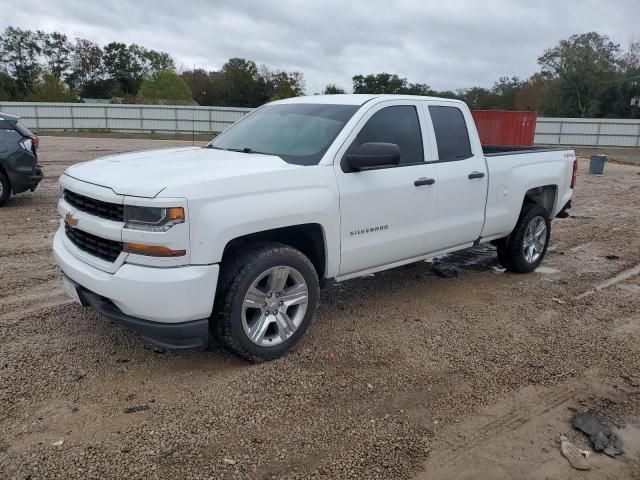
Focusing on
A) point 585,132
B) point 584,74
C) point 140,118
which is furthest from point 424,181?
point 584,74

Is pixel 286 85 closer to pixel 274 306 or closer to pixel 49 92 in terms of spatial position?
pixel 49 92

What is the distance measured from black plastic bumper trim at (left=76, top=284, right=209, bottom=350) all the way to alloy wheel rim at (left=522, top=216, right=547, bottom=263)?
423 cm

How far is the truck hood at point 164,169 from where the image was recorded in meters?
3.48

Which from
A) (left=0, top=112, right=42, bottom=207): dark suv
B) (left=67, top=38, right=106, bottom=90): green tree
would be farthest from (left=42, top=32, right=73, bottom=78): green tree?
(left=0, top=112, right=42, bottom=207): dark suv

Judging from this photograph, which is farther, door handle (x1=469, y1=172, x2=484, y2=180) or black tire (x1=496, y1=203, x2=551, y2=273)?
black tire (x1=496, y1=203, x2=551, y2=273)

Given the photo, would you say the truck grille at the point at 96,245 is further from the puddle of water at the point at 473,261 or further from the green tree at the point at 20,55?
the green tree at the point at 20,55

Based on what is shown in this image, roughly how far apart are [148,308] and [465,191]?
3.26 meters

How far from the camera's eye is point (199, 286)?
348 centimetres

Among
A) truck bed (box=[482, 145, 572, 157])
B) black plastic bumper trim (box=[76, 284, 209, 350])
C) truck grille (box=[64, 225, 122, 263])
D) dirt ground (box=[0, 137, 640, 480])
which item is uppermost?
truck bed (box=[482, 145, 572, 157])

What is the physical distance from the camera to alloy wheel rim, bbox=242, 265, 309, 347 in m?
3.88

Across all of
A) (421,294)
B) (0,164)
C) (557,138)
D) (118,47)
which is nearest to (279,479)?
(421,294)

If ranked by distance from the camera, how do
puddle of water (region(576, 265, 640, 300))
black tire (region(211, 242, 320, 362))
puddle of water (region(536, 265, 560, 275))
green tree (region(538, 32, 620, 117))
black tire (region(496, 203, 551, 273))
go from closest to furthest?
black tire (region(211, 242, 320, 362)) < puddle of water (region(576, 265, 640, 300)) < black tire (region(496, 203, 551, 273)) < puddle of water (region(536, 265, 560, 275)) < green tree (region(538, 32, 620, 117))

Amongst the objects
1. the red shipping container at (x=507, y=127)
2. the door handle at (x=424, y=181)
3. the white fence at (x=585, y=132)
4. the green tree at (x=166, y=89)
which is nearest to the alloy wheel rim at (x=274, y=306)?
the door handle at (x=424, y=181)

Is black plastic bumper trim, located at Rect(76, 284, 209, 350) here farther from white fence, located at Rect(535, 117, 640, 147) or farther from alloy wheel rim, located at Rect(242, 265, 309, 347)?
white fence, located at Rect(535, 117, 640, 147)
